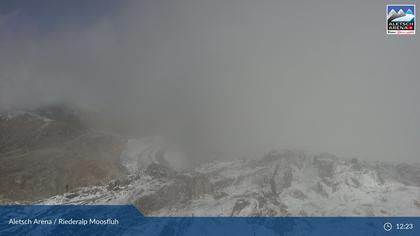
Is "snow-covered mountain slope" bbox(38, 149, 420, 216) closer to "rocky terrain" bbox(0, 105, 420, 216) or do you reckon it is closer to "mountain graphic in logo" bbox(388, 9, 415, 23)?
"rocky terrain" bbox(0, 105, 420, 216)

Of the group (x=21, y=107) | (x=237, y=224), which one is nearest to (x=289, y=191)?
(x=237, y=224)

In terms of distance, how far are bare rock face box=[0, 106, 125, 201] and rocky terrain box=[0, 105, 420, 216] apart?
0.18 meters

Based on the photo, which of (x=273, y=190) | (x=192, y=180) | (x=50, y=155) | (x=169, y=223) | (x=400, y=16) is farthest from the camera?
(x=50, y=155)

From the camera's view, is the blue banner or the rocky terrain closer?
the blue banner

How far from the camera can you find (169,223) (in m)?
59.5

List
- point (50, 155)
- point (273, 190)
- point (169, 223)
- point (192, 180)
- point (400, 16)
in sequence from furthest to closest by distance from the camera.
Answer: point (50, 155)
point (192, 180)
point (273, 190)
point (169, 223)
point (400, 16)

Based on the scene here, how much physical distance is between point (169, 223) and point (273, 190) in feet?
65.4

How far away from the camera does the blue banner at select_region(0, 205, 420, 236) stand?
5459 cm

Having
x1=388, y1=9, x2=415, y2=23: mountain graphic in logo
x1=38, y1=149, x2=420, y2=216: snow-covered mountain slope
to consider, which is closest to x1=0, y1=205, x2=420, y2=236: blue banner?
x1=38, y1=149, x2=420, y2=216: snow-covered mountain slope

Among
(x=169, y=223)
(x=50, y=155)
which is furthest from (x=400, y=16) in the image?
(x=50, y=155)

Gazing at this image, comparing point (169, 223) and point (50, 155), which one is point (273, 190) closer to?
point (169, 223)

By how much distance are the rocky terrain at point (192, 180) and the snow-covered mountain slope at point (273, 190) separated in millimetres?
167

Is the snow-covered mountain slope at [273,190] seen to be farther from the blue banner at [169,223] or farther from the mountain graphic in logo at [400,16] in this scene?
the mountain graphic in logo at [400,16]

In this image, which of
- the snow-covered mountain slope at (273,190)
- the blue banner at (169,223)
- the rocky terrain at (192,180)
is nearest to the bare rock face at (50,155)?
the rocky terrain at (192,180)
